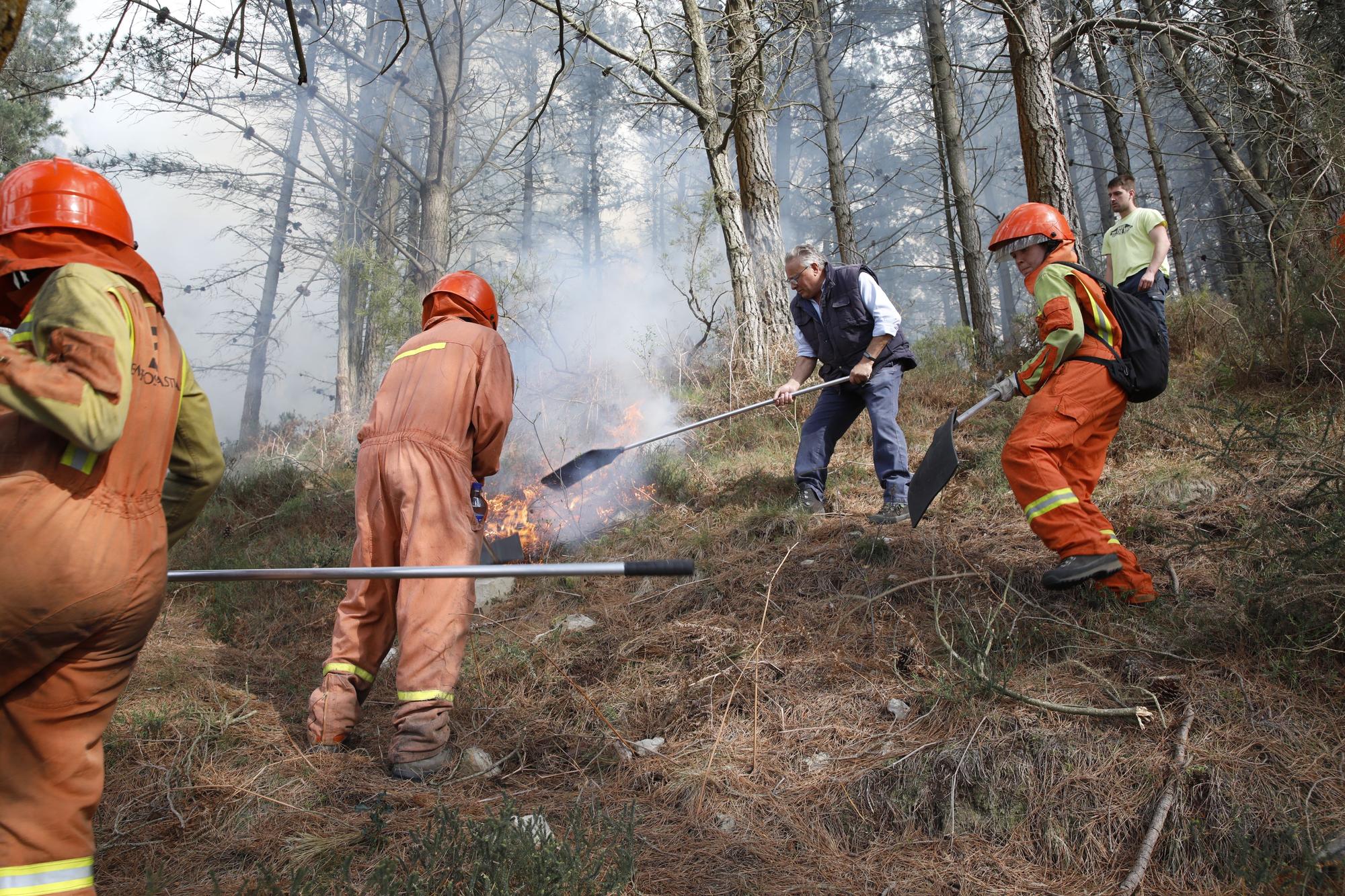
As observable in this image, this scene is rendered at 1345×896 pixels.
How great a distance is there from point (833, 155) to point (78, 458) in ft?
41.4

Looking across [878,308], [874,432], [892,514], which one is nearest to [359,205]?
[878,308]

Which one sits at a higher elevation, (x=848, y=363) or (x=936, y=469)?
(x=848, y=363)

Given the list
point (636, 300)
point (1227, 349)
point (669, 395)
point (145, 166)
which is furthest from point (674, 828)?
point (145, 166)

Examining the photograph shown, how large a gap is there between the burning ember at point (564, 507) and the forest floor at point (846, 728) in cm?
107

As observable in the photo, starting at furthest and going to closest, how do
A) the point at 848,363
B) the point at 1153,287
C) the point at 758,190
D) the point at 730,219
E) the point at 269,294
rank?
the point at 269,294, the point at 730,219, the point at 758,190, the point at 1153,287, the point at 848,363

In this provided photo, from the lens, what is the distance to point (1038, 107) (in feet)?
22.5

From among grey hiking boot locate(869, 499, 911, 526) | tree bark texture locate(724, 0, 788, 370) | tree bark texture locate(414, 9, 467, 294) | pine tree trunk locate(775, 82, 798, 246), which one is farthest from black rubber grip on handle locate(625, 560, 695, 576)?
pine tree trunk locate(775, 82, 798, 246)

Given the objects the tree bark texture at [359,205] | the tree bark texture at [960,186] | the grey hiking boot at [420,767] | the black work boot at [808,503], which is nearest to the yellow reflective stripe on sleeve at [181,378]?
the grey hiking boot at [420,767]

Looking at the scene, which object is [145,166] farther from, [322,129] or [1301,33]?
[1301,33]

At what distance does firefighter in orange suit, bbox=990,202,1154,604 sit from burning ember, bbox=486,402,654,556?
11.4 feet

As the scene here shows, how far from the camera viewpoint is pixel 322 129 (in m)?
16.7

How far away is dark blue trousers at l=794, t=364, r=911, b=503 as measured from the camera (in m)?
5.31

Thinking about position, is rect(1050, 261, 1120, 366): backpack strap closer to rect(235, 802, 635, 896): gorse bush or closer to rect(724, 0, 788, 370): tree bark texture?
rect(235, 802, 635, 896): gorse bush

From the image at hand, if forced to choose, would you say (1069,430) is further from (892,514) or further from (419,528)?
(419,528)
